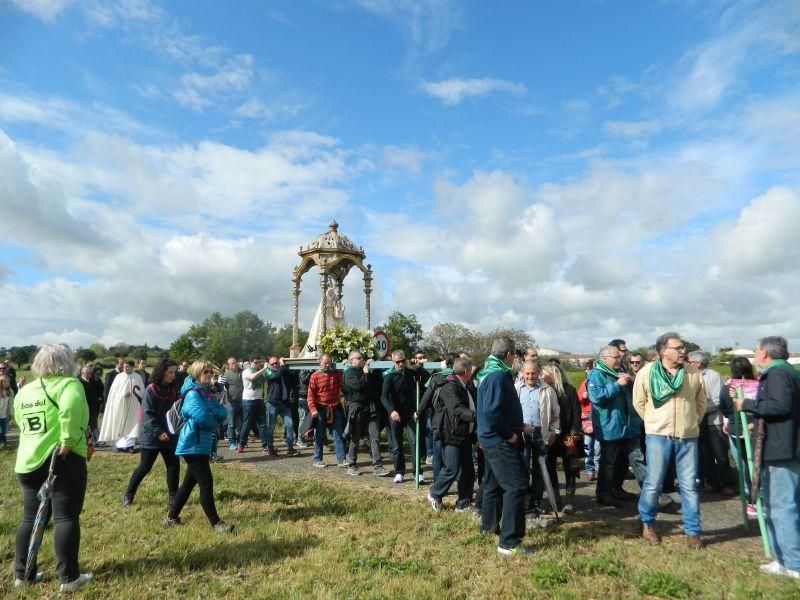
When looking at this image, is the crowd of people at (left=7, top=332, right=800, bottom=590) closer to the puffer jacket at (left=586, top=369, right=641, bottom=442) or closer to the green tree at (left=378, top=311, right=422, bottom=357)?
the puffer jacket at (left=586, top=369, right=641, bottom=442)

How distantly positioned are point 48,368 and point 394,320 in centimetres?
6998

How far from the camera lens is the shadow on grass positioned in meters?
4.65

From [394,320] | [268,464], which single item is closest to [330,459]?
[268,464]

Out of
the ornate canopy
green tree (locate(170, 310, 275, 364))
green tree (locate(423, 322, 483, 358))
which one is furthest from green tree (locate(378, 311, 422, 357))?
the ornate canopy

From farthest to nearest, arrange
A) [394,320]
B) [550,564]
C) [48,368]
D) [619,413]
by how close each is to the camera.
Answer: [394,320] < [619,413] < [550,564] < [48,368]

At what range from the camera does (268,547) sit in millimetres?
5125

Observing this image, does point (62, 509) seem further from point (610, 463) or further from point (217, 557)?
point (610, 463)

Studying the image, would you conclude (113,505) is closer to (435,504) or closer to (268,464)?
(268,464)

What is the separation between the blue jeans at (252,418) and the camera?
34.7 feet

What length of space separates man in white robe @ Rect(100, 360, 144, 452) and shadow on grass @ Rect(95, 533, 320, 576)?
257 inches

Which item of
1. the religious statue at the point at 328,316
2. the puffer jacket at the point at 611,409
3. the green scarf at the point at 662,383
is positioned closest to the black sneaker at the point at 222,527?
the puffer jacket at the point at 611,409

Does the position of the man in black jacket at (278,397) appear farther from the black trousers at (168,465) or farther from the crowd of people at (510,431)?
the black trousers at (168,465)

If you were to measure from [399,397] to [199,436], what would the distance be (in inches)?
134

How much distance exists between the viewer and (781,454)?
165 inches
